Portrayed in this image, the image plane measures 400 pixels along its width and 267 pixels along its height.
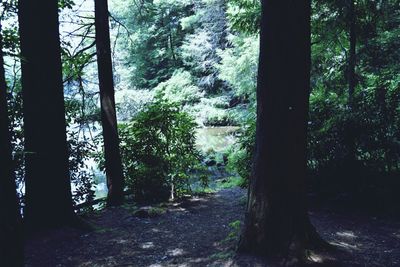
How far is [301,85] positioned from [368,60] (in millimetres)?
4671

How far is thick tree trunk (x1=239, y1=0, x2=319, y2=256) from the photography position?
3.99 meters

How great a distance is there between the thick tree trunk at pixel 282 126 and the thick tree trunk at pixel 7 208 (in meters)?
2.52

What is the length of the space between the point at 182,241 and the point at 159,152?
→ 3.38m

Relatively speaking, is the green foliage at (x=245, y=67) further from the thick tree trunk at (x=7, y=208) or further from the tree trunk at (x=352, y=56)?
the thick tree trunk at (x=7, y=208)

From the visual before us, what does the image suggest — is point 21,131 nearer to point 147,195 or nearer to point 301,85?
point 147,195

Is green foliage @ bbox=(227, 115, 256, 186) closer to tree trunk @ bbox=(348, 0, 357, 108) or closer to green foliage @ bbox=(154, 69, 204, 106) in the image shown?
tree trunk @ bbox=(348, 0, 357, 108)

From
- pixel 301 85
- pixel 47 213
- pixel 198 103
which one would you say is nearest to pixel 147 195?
pixel 47 213

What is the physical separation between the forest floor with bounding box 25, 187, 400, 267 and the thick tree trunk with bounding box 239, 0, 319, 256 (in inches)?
14.9

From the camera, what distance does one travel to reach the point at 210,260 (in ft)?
15.1

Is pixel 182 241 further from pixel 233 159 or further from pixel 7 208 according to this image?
pixel 7 208

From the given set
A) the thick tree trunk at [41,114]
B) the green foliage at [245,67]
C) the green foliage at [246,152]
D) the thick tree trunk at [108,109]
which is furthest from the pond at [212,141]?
the thick tree trunk at [41,114]

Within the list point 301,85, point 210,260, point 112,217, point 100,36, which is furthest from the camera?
point 100,36

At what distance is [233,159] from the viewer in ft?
28.5

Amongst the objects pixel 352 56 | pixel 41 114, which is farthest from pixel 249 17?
pixel 41 114
